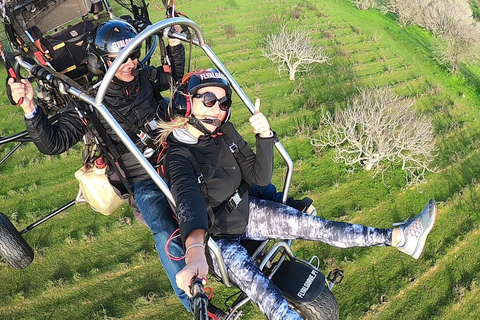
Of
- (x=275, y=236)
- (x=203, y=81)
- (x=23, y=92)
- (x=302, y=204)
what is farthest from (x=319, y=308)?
(x=23, y=92)

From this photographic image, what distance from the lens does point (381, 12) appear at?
740 inches

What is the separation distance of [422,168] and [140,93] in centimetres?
717

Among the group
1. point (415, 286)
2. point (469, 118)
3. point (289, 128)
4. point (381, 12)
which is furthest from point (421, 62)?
point (415, 286)

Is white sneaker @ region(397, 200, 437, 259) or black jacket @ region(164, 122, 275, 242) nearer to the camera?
black jacket @ region(164, 122, 275, 242)

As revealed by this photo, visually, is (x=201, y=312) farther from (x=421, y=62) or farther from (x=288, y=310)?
(x=421, y=62)

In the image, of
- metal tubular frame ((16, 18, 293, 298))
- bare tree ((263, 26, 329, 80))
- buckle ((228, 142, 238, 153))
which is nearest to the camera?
metal tubular frame ((16, 18, 293, 298))

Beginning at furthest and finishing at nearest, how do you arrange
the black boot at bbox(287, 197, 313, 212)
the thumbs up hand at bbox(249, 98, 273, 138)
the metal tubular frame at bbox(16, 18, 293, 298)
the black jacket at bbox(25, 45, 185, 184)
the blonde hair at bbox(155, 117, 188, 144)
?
the black boot at bbox(287, 197, 313, 212) < the black jacket at bbox(25, 45, 185, 184) < the blonde hair at bbox(155, 117, 188, 144) < the thumbs up hand at bbox(249, 98, 273, 138) < the metal tubular frame at bbox(16, 18, 293, 298)

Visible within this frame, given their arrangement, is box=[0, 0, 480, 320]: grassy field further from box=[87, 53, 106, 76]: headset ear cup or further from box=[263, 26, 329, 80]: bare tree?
box=[87, 53, 106, 76]: headset ear cup

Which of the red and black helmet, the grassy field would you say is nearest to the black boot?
the red and black helmet

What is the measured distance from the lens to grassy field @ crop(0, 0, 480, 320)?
600 centimetres

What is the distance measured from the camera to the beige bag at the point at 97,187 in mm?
3766

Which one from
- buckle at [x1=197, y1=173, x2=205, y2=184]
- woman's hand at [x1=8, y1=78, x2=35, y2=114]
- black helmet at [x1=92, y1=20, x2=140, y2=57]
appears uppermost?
black helmet at [x1=92, y1=20, x2=140, y2=57]

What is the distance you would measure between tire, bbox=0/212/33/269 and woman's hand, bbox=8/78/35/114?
8.29ft

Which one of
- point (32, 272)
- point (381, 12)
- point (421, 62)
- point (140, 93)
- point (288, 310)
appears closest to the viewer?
point (288, 310)
